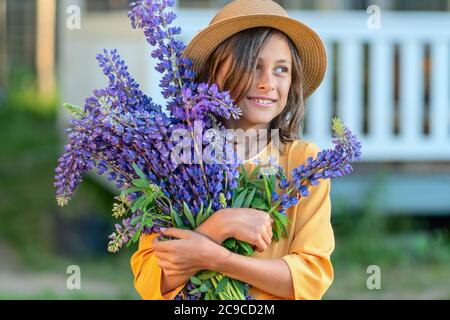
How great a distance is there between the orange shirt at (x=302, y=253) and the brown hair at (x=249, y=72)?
15 cm

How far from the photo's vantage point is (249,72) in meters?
2.40

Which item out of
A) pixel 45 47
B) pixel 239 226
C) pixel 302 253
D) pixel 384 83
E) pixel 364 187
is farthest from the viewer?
pixel 45 47

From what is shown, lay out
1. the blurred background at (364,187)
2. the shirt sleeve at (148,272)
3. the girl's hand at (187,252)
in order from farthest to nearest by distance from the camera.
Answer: the blurred background at (364,187) < the shirt sleeve at (148,272) < the girl's hand at (187,252)

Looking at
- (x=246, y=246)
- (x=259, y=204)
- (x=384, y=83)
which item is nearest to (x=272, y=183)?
(x=259, y=204)

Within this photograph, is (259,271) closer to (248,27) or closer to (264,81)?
(264,81)

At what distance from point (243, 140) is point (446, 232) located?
5.30 m

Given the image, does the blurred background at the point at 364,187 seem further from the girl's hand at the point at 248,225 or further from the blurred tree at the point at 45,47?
the blurred tree at the point at 45,47

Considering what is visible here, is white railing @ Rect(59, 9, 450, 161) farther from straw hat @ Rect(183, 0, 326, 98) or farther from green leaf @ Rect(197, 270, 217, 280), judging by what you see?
green leaf @ Rect(197, 270, 217, 280)

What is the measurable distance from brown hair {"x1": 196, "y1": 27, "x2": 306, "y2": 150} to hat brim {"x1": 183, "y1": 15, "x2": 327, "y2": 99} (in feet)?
0.05

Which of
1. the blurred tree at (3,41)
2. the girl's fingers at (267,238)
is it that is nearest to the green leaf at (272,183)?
the girl's fingers at (267,238)

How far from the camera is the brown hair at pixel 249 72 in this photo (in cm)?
240

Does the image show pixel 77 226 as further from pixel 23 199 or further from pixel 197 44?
pixel 197 44

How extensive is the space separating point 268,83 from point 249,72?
59 millimetres

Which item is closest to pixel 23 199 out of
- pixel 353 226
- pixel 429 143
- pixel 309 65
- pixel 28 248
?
pixel 28 248
